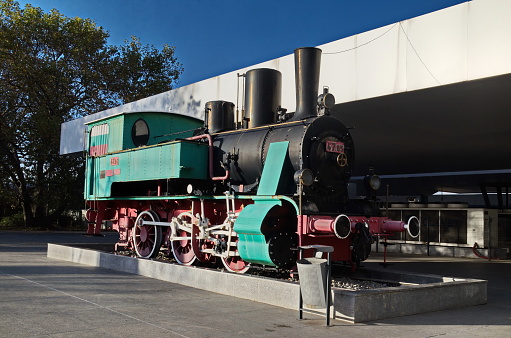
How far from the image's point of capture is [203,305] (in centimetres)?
668

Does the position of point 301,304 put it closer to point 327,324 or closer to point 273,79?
point 327,324

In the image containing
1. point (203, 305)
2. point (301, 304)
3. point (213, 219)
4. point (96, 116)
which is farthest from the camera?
point (96, 116)

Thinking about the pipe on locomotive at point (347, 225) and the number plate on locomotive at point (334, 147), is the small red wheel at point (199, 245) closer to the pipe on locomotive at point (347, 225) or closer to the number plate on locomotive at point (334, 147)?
the pipe on locomotive at point (347, 225)

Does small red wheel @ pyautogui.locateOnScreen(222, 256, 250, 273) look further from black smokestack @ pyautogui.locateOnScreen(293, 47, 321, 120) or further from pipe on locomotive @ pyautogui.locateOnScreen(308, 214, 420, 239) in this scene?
black smokestack @ pyautogui.locateOnScreen(293, 47, 321, 120)

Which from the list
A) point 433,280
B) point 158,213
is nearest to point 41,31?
point 158,213

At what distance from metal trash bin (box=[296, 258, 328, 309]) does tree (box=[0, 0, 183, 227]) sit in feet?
75.4

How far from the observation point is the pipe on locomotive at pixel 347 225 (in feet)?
23.6

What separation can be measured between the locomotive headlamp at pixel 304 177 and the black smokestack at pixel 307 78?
139 centimetres

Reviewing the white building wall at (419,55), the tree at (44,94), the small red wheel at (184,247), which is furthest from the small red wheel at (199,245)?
the tree at (44,94)

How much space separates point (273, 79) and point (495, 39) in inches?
155

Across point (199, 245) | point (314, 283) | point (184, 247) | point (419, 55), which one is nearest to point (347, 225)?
point (314, 283)

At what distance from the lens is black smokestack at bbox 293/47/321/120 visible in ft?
28.1

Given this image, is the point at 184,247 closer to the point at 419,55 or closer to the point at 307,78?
the point at 307,78

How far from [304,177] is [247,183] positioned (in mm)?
2000
